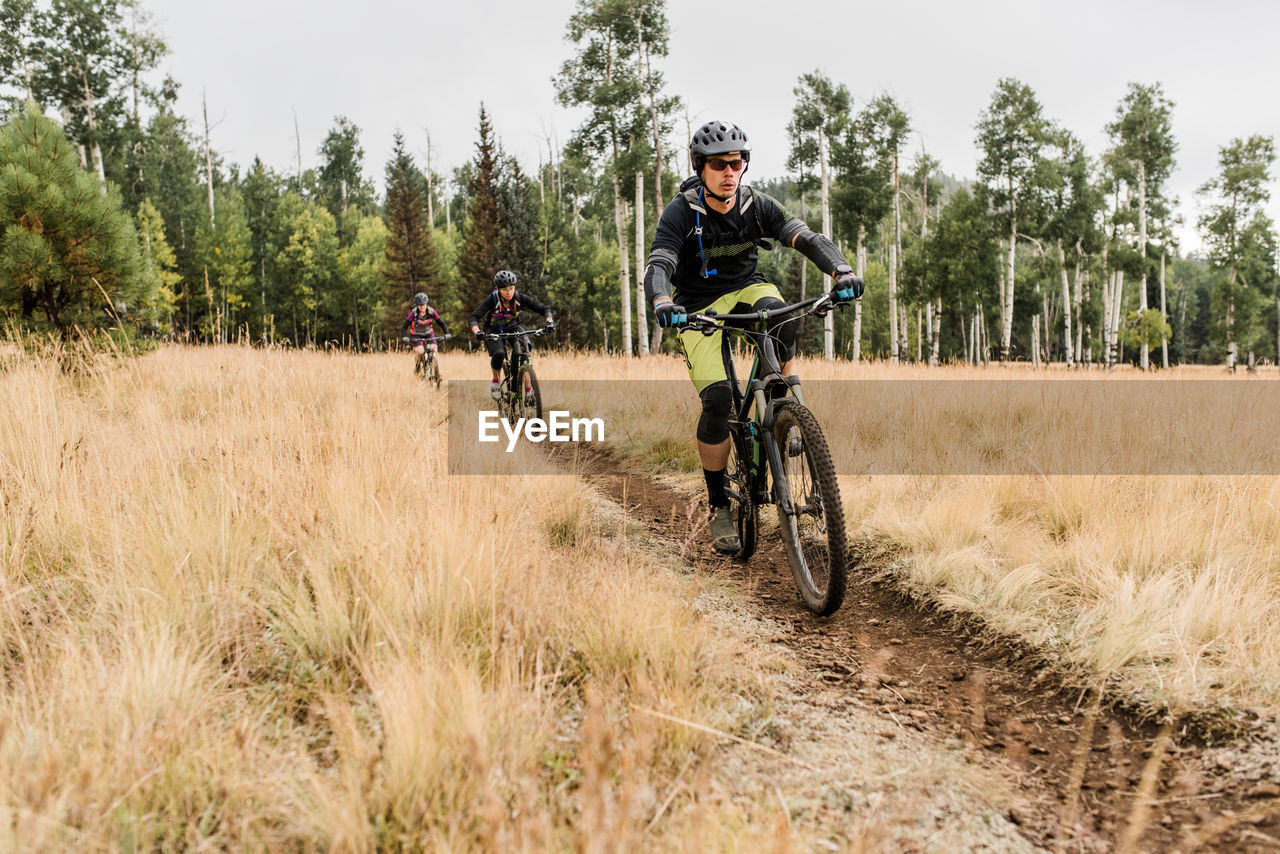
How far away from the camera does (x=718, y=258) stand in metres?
4.11

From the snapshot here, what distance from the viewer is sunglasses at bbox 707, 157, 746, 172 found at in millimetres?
3764

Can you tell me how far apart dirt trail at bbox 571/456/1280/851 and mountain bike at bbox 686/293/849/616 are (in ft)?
0.80

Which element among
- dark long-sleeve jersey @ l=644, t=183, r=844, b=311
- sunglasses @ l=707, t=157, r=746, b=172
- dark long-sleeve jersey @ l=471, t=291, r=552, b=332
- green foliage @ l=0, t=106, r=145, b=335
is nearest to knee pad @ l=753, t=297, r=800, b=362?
dark long-sleeve jersey @ l=644, t=183, r=844, b=311

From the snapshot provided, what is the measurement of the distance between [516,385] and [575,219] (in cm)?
4195

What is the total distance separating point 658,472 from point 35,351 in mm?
6551

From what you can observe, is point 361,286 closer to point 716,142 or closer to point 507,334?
point 507,334

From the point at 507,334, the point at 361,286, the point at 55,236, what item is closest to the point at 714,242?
the point at 507,334

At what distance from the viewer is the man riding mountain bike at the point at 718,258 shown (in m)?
3.76

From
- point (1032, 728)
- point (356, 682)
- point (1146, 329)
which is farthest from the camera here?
point (1146, 329)

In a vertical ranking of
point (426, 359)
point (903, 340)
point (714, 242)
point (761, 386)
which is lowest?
point (761, 386)

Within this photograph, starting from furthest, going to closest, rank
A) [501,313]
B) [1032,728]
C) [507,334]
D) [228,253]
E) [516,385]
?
[228,253]
[501,313]
[516,385]
[507,334]
[1032,728]

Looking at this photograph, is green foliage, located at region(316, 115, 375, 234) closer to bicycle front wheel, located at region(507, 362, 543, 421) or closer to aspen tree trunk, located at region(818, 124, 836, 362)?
aspen tree trunk, located at region(818, 124, 836, 362)

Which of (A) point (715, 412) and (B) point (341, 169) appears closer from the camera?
(A) point (715, 412)

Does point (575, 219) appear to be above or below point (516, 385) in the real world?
above
